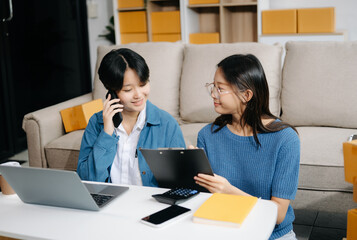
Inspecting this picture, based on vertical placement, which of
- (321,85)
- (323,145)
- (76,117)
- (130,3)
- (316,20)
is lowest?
(323,145)

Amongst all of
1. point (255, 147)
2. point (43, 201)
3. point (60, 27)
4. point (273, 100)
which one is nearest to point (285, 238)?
point (255, 147)

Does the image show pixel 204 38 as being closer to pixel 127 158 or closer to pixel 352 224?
pixel 127 158

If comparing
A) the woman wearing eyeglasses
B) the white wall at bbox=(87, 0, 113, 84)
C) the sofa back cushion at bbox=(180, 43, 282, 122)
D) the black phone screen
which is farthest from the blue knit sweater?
the white wall at bbox=(87, 0, 113, 84)

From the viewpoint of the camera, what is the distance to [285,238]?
1511 millimetres

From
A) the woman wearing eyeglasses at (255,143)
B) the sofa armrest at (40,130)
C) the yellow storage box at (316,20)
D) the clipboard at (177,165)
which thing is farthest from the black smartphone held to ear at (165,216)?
the yellow storage box at (316,20)

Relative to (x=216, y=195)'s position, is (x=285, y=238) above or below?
below

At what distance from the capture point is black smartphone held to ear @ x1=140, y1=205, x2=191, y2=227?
1.19 metres

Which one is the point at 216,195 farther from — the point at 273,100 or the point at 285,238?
the point at 273,100

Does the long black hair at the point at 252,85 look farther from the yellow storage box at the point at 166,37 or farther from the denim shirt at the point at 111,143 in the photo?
the yellow storage box at the point at 166,37

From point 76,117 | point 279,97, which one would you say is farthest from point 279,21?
point 76,117

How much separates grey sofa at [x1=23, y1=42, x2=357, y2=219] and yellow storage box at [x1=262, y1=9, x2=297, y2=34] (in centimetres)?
115

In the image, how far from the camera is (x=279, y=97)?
2.78 metres

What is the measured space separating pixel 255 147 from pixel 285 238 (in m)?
0.31

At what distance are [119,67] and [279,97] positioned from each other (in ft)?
4.49
